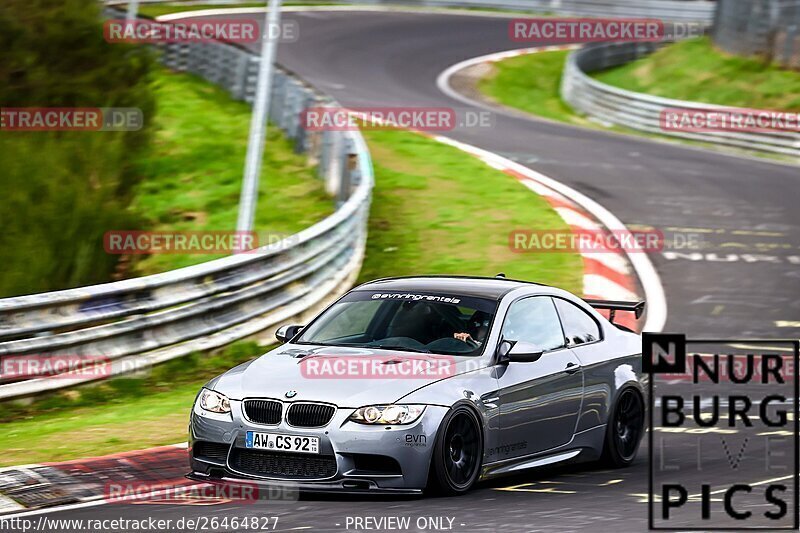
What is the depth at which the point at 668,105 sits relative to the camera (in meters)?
30.3

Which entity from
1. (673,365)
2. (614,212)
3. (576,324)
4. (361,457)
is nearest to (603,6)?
(614,212)

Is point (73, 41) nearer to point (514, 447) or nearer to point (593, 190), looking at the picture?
point (593, 190)

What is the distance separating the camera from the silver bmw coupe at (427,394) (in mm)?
8289

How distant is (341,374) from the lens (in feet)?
28.7

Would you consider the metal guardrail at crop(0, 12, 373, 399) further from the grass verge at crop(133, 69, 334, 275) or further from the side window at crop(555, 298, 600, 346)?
the side window at crop(555, 298, 600, 346)

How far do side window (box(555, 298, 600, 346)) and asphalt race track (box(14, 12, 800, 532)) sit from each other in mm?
966

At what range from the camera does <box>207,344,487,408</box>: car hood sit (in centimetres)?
841

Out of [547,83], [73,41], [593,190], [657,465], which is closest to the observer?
[657,465]

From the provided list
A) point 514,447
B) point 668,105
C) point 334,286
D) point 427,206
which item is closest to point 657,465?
point 514,447

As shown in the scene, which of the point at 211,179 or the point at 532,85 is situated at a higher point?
the point at 211,179

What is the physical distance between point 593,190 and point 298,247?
28.1 ft

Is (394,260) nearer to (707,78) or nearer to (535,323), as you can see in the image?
(535,323)

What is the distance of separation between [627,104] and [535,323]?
2262cm

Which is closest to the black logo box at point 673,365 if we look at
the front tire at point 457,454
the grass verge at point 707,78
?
the front tire at point 457,454
